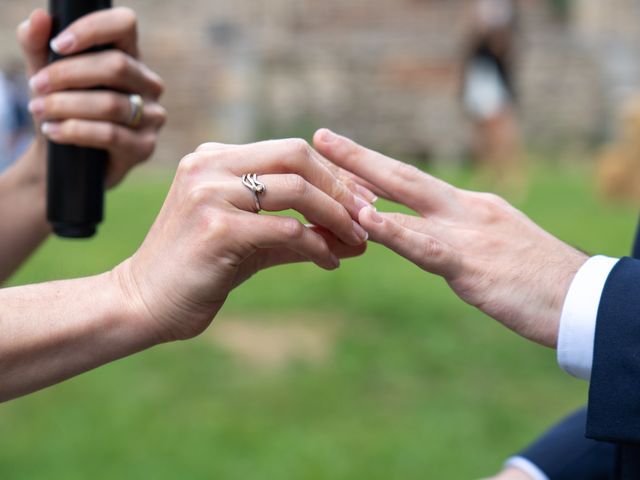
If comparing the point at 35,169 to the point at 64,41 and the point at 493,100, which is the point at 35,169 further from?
the point at 493,100

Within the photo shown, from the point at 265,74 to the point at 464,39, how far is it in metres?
3.47

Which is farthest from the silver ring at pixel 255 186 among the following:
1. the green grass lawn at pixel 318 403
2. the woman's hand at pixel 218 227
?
the green grass lawn at pixel 318 403

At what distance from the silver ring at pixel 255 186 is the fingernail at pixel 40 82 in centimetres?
81

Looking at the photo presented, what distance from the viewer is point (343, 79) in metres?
18.1

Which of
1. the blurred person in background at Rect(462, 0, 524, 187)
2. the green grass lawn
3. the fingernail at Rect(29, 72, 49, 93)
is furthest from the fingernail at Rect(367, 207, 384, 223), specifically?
the blurred person in background at Rect(462, 0, 524, 187)

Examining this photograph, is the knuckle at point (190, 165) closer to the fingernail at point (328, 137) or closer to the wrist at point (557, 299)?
the fingernail at point (328, 137)

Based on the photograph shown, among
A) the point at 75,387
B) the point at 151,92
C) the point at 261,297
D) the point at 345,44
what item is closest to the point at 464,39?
the point at 345,44

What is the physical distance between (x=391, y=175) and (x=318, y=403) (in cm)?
370

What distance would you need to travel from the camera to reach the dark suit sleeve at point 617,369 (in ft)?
5.03

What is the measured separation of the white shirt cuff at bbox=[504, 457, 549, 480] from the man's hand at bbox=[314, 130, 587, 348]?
465 millimetres

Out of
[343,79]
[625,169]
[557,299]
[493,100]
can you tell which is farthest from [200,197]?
[343,79]

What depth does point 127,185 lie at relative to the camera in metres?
13.3

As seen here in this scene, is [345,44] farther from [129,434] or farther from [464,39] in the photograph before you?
Answer: [129,434]

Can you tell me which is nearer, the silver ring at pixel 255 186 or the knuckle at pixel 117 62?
the silver ring at pixel 255 186
